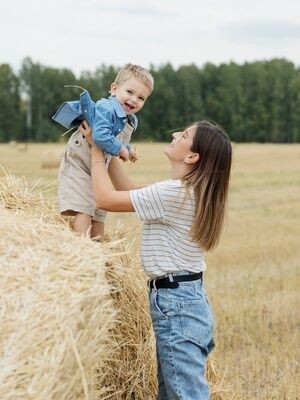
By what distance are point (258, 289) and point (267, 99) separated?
196 feet

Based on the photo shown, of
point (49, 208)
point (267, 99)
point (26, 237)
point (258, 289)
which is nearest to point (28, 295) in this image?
point (26, 237)

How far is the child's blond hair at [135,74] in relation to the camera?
385 cm

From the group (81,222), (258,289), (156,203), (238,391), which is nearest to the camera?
(156,203)

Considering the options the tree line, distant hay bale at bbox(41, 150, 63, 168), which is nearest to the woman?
distant hay bale at bbox(41, 150, 63, 168)

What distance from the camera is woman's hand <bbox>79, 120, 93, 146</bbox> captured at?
3662 mm

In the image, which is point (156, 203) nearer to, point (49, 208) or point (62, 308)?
point (49, 208)

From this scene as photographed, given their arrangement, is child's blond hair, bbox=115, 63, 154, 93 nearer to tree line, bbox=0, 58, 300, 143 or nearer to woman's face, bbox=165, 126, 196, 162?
woman's face, bbox=165, 126, 196, 162

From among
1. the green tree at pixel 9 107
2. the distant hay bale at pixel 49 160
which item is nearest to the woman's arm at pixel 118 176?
the distant hay bale at pixel 49 160

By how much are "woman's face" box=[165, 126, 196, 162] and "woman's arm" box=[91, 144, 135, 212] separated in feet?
0.93

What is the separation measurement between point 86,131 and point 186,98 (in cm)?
5751

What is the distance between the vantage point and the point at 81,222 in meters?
3.79

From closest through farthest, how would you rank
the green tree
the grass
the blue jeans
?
the blue jeans
the grass
the green tree

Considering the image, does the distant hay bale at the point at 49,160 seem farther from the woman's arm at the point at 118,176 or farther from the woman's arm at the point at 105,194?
the woman's arm at the point at 105,194

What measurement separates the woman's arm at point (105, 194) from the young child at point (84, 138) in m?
0.09
